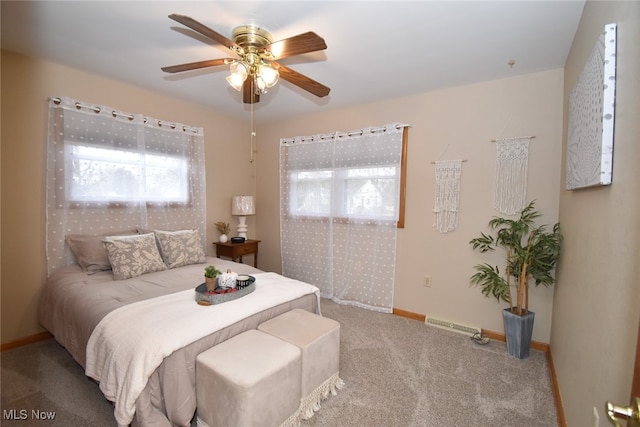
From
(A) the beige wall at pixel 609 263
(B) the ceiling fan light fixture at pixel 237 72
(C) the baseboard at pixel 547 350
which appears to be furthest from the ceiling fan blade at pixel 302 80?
(C) the baseboard at pixel 547 350

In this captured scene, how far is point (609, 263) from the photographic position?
3.76 ft

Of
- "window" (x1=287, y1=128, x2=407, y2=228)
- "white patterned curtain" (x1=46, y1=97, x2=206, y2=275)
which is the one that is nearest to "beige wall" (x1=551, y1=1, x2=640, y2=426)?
"window" (x1=287, y1=128, x2=407, y2=228)

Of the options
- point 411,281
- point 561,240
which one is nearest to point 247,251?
point 411,281

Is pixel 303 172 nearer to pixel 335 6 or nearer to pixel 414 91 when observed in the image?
pixel 414 91

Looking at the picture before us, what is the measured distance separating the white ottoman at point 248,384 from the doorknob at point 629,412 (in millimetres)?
1308

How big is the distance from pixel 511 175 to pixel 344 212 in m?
1.83

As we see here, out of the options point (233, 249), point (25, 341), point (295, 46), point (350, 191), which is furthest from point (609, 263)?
point (25, 341)

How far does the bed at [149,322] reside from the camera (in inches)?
58.9

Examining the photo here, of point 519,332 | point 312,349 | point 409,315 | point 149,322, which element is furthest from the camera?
point 409,315

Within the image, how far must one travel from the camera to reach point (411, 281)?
10.6 ft

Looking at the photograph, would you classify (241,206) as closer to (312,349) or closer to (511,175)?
(312,349)

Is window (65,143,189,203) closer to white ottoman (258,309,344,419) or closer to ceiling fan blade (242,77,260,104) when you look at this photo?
ceiling fan blade (242,77,260,104)

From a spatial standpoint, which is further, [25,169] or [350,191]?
[350,191]

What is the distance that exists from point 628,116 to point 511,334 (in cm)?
205
